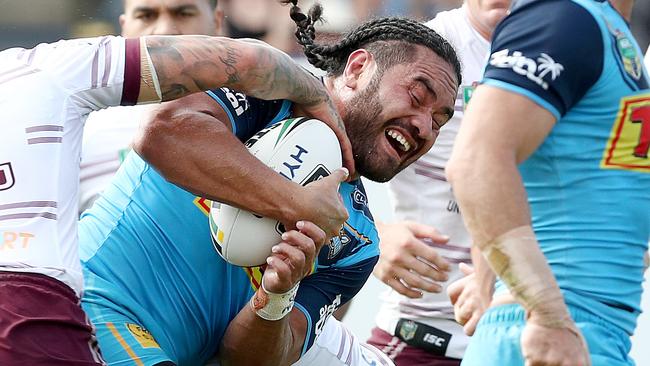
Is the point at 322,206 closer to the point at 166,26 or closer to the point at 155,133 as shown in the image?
the point at 155,133

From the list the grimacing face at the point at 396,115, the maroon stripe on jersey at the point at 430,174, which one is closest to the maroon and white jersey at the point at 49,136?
the grimacing face at the point at 396,115

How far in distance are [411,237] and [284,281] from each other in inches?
48.7

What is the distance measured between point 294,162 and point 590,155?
0.88 m

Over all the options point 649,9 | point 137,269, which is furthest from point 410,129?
point 649,9

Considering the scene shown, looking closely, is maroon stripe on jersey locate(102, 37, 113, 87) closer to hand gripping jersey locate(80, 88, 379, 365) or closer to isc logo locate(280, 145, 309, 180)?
hand gripping jersey locate(80, 88, 379, 365)

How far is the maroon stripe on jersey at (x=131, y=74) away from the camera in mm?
3078

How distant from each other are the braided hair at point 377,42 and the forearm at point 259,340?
0.90 metres

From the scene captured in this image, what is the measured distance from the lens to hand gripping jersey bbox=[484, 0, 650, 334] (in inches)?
109

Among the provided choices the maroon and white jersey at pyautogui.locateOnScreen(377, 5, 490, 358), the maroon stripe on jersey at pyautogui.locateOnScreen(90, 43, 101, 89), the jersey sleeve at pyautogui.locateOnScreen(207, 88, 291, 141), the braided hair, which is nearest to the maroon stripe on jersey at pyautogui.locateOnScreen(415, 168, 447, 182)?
the maroon and white jersey at pyautogui.locateOnScreen(377, 5, 490, 358)

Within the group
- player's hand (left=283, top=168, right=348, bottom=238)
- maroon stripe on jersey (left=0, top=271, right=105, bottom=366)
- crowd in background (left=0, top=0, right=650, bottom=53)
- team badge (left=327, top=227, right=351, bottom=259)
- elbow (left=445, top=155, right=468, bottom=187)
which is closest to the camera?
elbow (left=445, top=155, right=468, bottom=187)

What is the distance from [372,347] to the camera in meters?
4.66

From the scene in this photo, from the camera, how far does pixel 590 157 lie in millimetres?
2836

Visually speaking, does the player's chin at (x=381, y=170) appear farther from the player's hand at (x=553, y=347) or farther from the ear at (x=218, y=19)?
the ear at (x=218, y=19)

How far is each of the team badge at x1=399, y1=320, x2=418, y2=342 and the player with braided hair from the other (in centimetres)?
60
